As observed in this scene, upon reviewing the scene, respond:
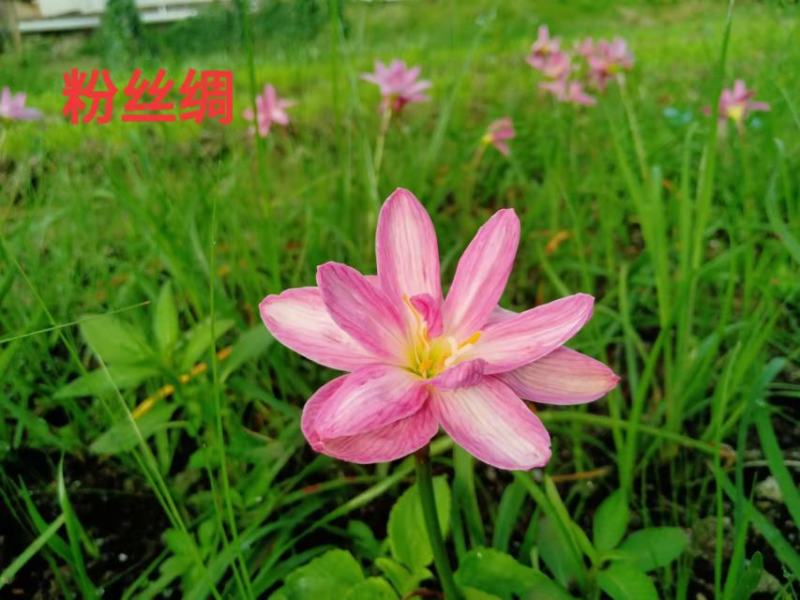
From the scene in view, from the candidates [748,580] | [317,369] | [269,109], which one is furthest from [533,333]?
[269,109]

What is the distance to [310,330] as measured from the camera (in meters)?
0.53

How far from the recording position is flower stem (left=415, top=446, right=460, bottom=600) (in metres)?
0.51

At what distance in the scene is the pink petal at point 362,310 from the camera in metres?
0.48

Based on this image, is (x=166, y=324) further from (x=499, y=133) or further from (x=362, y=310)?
(x=499, y=133)

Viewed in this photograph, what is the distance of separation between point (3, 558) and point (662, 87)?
3115 millimetres

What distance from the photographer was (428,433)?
472 mm

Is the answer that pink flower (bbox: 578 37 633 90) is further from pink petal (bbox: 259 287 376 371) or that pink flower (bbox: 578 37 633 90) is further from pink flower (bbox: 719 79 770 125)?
pink petal (bbox: 259 287 376 371)

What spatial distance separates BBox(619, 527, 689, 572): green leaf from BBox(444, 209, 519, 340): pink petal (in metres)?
0.31

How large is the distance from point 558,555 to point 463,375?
38 centimetres

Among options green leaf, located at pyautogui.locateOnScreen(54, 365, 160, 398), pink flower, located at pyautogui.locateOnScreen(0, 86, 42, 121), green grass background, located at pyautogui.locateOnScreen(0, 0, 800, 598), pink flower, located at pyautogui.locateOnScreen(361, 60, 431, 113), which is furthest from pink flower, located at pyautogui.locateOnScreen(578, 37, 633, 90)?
green leaf, located at pyautogui.locateOnScreen(54, 365, 160, 398)

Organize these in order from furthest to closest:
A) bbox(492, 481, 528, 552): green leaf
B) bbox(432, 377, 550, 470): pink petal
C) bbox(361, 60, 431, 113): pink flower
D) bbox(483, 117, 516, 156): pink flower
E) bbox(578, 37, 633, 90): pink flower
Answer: bbox(578, 37, 633, 90): pink flower, bbox(483, 117, 516, 156): pink flower, bbox(361, 60, 431, 113): pink flower, bbox(492, 481, 528, 552): green leaf, bbox(432, 377, 550, 470): pink petal

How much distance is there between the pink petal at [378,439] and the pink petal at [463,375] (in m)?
0.03

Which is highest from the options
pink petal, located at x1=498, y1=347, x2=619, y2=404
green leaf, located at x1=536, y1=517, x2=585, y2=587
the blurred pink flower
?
the blurred pink flower

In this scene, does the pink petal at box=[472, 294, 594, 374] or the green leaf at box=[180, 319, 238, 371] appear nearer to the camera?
the pink petal at box=[472, 294, 594, 374]
